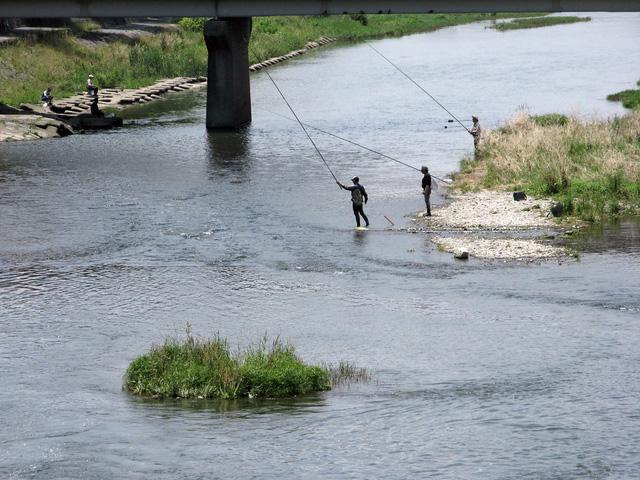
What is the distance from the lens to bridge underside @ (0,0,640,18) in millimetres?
52062

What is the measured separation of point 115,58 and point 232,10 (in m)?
28.2

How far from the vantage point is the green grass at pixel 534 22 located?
123 meters

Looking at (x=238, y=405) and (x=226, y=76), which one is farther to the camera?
(x=226, y=76)

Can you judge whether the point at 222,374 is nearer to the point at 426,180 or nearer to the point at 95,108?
the point at 426,180

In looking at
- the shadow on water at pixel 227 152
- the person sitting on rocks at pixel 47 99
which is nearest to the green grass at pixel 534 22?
the person sitting on rocks at pixel 47 99

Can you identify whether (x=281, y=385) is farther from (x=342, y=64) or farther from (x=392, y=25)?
(x=392, y=25)

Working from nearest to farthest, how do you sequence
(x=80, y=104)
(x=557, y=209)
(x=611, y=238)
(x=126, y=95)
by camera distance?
(x=611, y=238) → (x=557, y=209) → (x=80, y=104) → (x=126, y=95)

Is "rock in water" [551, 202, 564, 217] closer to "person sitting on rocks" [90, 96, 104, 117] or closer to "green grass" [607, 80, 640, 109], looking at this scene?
"green grass" [607, 80, 640, 109]

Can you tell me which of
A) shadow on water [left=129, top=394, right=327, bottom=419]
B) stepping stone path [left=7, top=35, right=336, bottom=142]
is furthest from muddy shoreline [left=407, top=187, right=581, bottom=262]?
stepping stone path [left=7, top=35, right=336, bottom=142]

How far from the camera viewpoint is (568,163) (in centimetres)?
3909

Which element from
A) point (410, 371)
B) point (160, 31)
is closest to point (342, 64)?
point (160, 31)

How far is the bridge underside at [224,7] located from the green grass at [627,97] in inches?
417

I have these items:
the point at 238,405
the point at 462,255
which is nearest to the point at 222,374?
the point at 238,405

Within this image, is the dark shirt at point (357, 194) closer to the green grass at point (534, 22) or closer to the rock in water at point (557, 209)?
the rock in water at point (557, 209)
